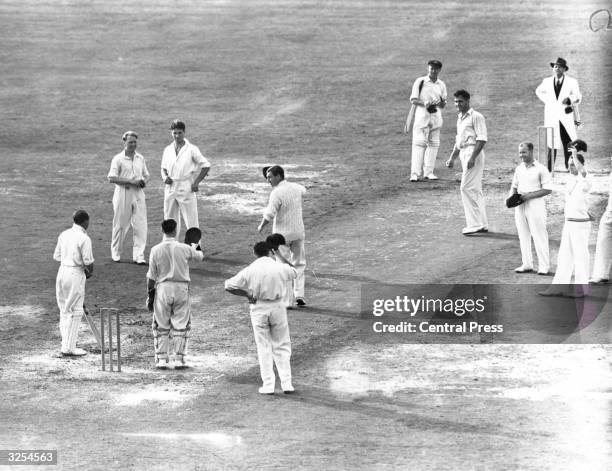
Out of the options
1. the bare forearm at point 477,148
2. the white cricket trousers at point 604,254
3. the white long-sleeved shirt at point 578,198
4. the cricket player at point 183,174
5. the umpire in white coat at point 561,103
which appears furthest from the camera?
the umpire in white coat at point 561,103

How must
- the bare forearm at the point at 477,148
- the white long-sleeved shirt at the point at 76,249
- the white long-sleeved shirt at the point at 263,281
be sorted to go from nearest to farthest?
the white long-sleeved shirt at the point at 263,281, the white long-sleeved shirt at the point at 76,249, the bare forearm at the point at 477,148

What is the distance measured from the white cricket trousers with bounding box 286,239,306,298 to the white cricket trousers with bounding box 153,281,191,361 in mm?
2372

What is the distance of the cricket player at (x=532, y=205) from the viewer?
18688 millimetres

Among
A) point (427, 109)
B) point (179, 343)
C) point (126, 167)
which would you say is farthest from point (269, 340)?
point (427, 109)

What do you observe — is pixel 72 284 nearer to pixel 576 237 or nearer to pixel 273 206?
pixel 273 206

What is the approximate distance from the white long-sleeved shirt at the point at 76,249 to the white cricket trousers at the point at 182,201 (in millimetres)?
3762

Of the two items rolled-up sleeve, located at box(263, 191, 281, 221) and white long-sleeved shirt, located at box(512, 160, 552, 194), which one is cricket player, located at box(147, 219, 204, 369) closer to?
rolled-up sleeve, located at box(263, 191, 281, 221)

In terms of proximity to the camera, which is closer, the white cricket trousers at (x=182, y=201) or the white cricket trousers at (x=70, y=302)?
the white cricket trousers at (x=70, y=302)

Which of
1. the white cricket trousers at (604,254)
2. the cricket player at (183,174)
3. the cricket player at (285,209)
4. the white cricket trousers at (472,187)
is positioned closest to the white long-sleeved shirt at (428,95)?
the white cricket trousers at (472,187)

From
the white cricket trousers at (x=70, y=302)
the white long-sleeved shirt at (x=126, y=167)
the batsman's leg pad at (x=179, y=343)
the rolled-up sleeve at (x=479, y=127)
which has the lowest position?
the batsman's leg pad at (x=179, y=343)

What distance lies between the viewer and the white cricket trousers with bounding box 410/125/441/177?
23703 mm

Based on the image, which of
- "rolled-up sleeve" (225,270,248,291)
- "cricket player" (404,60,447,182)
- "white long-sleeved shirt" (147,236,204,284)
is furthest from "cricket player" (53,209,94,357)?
"cricket player" (404,60,447,182)

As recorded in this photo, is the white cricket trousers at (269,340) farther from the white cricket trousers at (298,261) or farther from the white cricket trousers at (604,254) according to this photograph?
the white cricket trousers at (604,254)

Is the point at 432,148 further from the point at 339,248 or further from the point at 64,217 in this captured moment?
the point at 64,217
